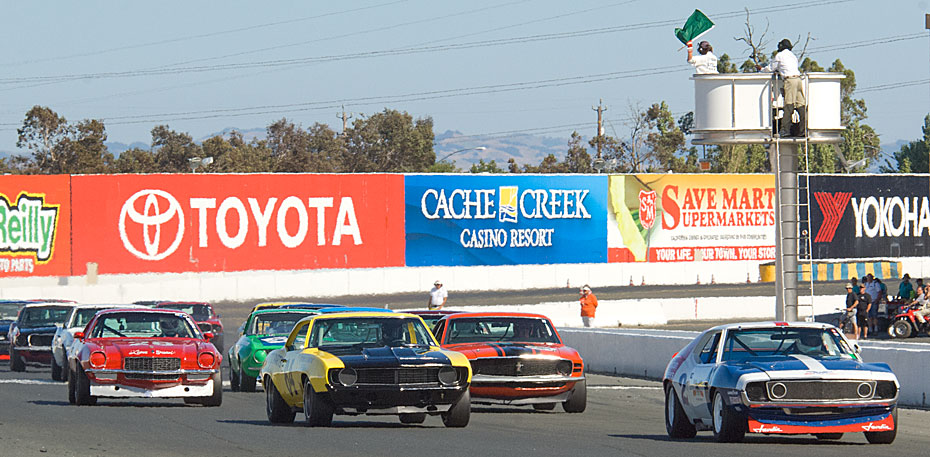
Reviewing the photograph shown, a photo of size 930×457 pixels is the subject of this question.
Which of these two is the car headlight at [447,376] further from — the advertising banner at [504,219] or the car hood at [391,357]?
the advertising banner at [504,219]

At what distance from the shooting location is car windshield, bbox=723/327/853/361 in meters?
14.0

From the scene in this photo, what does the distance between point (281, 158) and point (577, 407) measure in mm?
103944

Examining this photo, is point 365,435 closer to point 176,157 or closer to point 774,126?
point 774,126

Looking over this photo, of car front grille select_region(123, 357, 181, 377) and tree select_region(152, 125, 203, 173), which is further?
tree select_region(152, 125, 203, 173)

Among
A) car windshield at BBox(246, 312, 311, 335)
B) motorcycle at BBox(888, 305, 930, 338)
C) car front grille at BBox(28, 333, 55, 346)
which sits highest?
car windshield at BBox(246, 312, 311, 335)

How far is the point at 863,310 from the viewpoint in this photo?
36.2 m

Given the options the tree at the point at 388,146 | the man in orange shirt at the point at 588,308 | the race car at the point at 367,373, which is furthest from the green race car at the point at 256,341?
the tree at the point at 388,146

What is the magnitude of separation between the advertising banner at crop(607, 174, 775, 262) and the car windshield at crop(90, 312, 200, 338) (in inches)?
1897

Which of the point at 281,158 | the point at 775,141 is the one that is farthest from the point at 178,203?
the point at 281,158

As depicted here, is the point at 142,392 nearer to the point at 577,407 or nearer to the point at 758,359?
the point at 577,407

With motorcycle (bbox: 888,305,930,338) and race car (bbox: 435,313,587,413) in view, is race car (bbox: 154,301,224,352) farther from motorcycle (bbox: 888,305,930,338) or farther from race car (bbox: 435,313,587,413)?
motorcycle (bbox: 888,305,930,338)

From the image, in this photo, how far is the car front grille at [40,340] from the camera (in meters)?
27.2

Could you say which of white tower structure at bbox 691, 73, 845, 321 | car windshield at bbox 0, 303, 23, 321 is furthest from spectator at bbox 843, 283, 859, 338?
car windshield at bbox 0, 303, 23, 321

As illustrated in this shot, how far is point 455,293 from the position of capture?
59.1 metres
